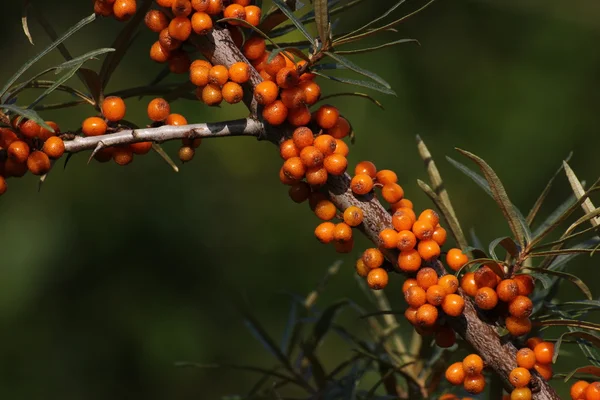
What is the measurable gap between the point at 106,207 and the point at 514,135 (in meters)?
1.38

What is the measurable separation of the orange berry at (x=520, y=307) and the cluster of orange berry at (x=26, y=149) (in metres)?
0.52

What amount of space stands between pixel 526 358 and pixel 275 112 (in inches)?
14.9

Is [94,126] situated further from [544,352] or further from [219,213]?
[219,213]

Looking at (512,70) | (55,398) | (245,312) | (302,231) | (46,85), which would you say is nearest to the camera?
(46,85)

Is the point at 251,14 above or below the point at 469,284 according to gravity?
above

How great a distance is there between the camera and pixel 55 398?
Result: 2270 millimetres

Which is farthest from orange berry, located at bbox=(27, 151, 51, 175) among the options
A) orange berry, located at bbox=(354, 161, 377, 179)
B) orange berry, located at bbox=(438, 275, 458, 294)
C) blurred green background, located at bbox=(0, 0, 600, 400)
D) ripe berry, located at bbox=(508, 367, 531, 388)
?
blurred green background, located at bbox=(0, 0, 600, 400)

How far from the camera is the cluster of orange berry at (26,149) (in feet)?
2.72

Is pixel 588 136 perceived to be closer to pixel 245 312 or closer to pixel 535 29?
pixel 535 29

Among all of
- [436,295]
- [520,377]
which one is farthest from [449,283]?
[520,377]

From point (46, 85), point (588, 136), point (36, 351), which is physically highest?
point (46, 85)

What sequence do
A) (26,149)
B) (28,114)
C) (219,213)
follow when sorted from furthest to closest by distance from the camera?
(219,213) → (26,149) → (28,114)

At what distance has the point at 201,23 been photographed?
2.66ft

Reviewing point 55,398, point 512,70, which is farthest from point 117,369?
point 512,70
